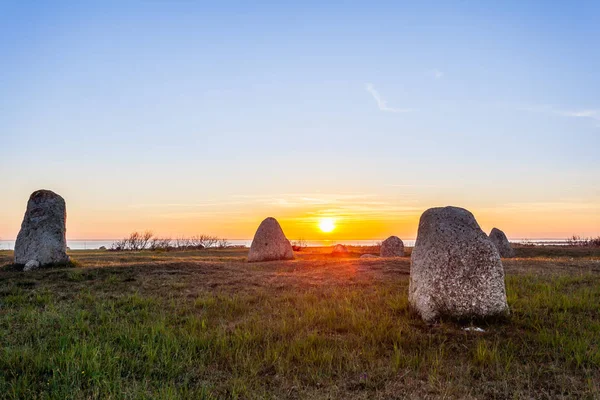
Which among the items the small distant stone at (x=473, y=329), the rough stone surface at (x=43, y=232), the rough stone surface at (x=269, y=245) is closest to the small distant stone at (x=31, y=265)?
the rough stone surface at (x=43, y=232)

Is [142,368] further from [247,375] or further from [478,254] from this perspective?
[478,254]

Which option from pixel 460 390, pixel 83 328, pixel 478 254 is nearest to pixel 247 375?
pixel 460 390

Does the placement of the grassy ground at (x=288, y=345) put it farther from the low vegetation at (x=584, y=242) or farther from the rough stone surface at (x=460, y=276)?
the low vegetation at (x=584, y=242)

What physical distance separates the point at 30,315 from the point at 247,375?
18.3 feet

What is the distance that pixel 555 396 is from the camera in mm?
5000

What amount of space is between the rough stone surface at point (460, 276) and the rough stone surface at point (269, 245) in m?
13.3

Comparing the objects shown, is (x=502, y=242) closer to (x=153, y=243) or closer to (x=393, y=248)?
(x=393, y=248)

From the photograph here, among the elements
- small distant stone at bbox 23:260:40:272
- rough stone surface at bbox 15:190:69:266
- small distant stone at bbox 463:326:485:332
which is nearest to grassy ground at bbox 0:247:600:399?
small distant stone at bbox 463:326:485:332

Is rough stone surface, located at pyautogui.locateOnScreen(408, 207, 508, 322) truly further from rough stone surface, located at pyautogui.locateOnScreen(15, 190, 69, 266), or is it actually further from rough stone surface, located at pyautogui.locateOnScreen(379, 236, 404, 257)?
rough stone surface, located at pyautogui.locateOnScreen(379, 236, 404, 257)

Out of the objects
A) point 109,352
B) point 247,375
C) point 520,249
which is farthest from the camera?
point 520,249

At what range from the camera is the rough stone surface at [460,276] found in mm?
7676

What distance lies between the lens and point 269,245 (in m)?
20.9

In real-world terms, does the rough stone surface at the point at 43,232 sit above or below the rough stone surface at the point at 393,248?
above

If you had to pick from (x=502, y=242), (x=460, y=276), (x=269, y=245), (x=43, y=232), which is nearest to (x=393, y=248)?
(x=502, y=242)
